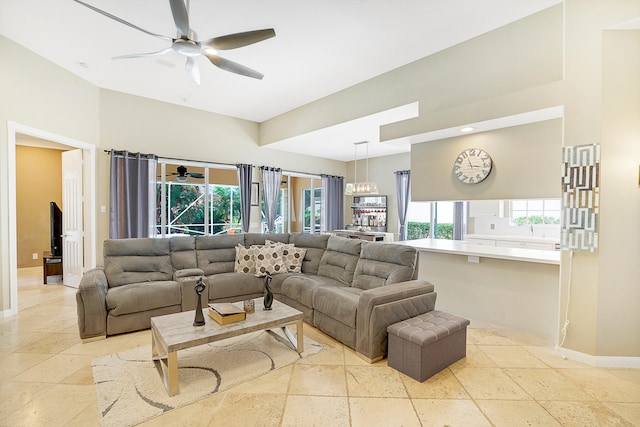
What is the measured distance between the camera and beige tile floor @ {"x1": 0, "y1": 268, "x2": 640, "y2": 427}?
75.1 inches

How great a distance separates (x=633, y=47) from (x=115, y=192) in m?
6.55

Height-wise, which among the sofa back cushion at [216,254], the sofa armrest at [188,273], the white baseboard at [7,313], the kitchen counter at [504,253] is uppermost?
the kitchen counter at [504,253]

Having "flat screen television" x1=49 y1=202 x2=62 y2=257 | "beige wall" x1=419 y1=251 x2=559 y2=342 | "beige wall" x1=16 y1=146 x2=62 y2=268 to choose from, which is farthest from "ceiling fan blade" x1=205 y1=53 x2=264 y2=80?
"beige wall" x1=16 y1=146 x2=62 y2=268

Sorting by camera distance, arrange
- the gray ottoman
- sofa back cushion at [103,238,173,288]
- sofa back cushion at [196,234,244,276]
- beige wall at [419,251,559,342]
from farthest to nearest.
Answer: sofa back cushion at [196,234,244,276], sofa back cushion at [103,238,173,288], beige wall at [419,251,559,342], the gray ottoman

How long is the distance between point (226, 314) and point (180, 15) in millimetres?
2392

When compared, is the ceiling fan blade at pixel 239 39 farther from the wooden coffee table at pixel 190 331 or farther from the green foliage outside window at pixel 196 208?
the green foliage outside window at pixel 196 208

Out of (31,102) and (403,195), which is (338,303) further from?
(403,195)

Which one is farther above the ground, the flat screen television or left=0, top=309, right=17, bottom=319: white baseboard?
the flat screen television

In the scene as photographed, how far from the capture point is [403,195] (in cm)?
716

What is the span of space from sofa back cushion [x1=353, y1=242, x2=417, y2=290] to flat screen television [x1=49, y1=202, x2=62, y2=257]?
562cm

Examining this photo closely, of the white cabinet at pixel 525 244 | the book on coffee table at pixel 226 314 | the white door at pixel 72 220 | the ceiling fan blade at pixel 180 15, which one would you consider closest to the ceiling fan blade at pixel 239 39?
the ceiling fan blade at pixel 180 15

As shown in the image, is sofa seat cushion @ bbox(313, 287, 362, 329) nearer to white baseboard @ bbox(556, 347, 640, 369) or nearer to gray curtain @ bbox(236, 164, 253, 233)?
white baseboard @ bbox(556, 347, 640, 369)

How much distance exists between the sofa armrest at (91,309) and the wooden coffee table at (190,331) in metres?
0.83

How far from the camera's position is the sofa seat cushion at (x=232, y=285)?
12.0 feet
